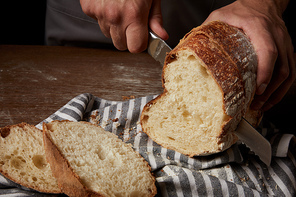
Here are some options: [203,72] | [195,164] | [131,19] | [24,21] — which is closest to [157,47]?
[131,19]

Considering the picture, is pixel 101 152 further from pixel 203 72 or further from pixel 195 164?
pixel 203 72

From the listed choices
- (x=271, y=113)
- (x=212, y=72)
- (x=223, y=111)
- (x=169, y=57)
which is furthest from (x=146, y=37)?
(x=271, y=113)

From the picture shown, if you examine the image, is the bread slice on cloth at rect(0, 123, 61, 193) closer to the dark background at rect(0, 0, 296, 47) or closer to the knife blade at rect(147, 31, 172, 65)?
the knife blade at rect(147, 31, 172, 65)

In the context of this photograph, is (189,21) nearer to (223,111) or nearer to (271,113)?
(271,113)

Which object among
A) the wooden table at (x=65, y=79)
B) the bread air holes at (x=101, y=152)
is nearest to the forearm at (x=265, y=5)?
the wooden table at (x=65, y=79)

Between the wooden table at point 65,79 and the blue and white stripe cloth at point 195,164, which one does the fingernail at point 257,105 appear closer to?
the blue and white stripe cloth at point 195,164
